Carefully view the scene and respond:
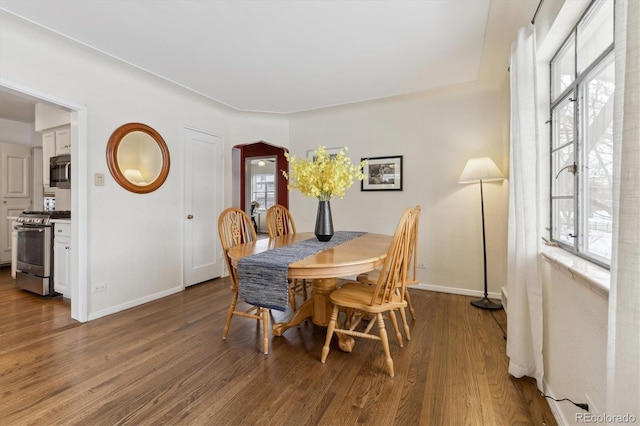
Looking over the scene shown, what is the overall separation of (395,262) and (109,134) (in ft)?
9.88

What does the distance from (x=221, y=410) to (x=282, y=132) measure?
383cm

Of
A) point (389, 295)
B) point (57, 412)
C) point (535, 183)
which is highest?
point (535, 183)

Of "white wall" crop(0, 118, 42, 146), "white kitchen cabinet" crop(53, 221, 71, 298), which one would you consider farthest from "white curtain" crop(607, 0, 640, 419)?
"white wall" crop(0, 118, 42, 146)

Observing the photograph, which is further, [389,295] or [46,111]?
[46,111]

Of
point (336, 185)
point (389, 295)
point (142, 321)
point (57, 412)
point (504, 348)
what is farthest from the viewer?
point (142, 321)

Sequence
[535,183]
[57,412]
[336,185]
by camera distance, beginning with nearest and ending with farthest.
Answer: [57,412] < [535,183] < [336,185]

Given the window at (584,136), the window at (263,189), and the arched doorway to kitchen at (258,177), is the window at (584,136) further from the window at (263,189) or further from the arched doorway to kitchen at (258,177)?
the window at (263,189)

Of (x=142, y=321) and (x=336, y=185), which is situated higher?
(x=336, y=185)

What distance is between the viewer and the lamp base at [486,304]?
297 cm

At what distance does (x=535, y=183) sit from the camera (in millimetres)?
1702

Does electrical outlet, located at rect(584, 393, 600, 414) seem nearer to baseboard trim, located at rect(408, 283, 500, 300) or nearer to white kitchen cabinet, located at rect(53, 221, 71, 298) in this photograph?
baseboard trim, located at rect(408, 283, 500, 300)

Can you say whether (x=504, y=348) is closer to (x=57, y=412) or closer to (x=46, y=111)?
(x=57, y=412)

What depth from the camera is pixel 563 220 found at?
179 centimetres

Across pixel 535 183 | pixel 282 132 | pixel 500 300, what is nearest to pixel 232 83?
pixel 282 132
